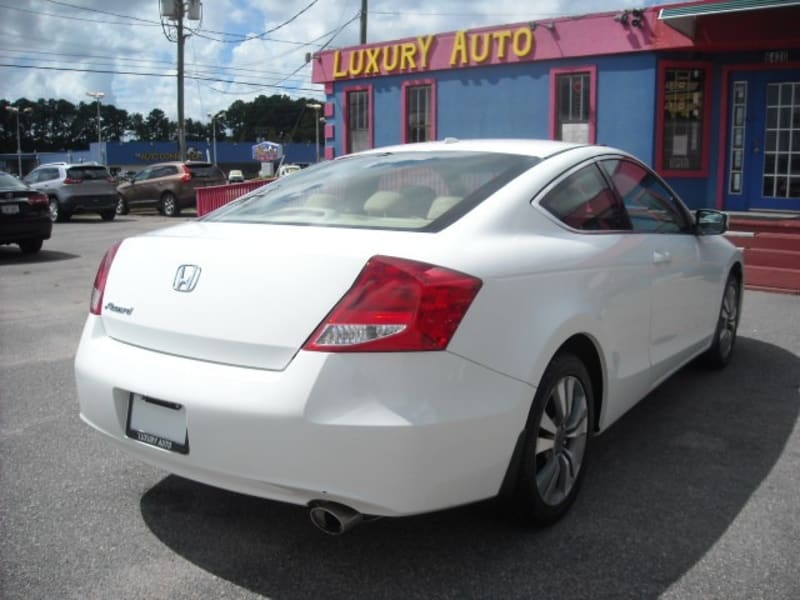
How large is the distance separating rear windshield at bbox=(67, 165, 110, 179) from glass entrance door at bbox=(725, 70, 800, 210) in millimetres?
16229

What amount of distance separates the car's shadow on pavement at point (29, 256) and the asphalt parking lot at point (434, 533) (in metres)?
8.68

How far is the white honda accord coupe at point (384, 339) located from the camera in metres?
2.49

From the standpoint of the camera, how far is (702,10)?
35.2 ft

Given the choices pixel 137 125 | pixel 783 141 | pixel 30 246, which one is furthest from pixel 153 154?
pixel 783 141

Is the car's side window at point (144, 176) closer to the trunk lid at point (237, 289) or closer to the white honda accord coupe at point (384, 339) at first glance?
the white honda accord coupe at point (384, 339)

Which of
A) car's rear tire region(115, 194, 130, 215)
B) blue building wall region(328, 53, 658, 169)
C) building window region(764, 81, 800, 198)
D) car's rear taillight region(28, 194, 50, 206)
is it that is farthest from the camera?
car's rear tire region(115, 194, 130, 215)

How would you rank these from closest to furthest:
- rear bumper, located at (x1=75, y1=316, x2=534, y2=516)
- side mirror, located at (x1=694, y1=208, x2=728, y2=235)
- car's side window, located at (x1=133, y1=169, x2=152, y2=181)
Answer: rear bumper, located at (x1=75, y1=316, x2=534, y2=516), side mirror, located at (x1=694, y1=208, x2=728, y2=235), car's side window, located at (x1=133, y1=169, x2=152, y2=181)

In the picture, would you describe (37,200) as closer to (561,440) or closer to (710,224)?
(710,224)

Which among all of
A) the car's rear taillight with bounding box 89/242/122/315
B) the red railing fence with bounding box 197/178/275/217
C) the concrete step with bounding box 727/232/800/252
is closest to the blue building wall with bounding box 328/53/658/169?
the red railing fence with bounding box 197/178/275/217

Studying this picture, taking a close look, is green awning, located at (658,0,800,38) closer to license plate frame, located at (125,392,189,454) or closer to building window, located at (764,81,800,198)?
building window, located at (764,81,800,198)

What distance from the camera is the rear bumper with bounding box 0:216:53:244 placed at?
12.3 metres

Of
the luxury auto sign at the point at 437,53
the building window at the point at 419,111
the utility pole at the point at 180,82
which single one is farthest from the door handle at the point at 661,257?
the utility pole at the point at 180,82

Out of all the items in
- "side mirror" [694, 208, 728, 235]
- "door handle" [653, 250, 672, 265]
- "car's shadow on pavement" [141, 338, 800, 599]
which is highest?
"side mirror" [694, 208, 728, 235]

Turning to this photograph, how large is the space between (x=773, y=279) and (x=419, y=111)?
855cm
